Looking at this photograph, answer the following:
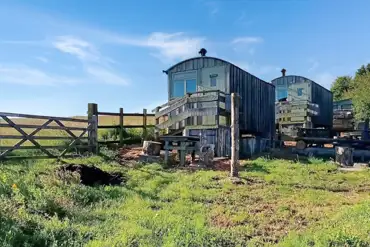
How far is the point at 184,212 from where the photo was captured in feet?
18.6

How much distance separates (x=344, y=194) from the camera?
7473 millimetres

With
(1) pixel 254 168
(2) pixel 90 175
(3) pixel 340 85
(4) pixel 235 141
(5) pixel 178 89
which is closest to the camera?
(2) pixel 90 175

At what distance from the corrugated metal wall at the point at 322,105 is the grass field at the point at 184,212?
600 inches

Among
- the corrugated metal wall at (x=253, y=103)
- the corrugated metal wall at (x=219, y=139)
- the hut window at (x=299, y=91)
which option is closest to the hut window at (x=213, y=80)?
the corrugated metal wall at (x=253, y=103)

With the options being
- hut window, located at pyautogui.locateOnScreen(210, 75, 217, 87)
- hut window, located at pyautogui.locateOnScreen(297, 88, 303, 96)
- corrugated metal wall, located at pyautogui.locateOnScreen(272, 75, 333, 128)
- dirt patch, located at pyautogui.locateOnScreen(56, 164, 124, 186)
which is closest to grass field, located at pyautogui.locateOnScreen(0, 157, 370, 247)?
dirt patch, located at pyautogui.locateOnScreen(56, 164, 124, 186)

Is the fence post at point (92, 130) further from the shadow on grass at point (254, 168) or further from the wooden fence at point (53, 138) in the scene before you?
the shadow on grass at point (254, 168)

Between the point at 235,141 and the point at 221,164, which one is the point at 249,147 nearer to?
the point at 221,164

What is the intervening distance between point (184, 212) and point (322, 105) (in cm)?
2199

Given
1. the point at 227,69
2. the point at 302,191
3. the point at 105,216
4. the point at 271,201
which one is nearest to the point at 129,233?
the point at 105,216

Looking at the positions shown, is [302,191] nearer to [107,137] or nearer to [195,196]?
[195,196]

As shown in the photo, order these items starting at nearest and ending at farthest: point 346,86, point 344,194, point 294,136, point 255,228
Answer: point 255,228, point 344,194, point 294,136, point 346,86

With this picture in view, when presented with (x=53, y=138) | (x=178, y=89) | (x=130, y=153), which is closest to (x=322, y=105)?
(x=178, y=89)

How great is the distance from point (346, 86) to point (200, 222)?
49.8 m

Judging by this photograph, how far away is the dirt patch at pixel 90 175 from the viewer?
7.50 meters
